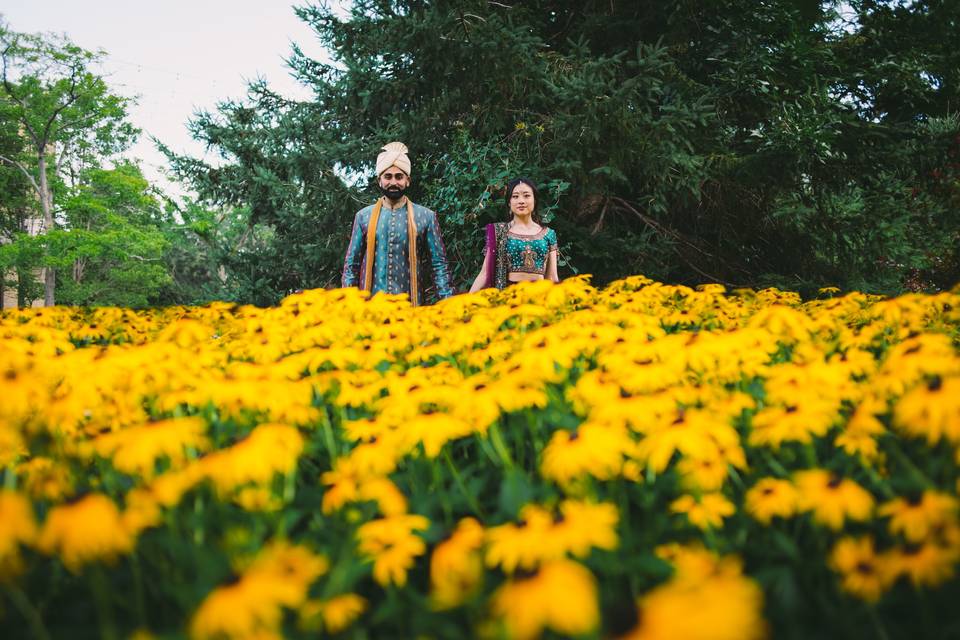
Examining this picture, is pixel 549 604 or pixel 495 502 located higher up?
pixel 549 604

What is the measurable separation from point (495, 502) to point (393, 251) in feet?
11.5

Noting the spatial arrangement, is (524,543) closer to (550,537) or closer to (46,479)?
(550,537)

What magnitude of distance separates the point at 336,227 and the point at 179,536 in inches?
265

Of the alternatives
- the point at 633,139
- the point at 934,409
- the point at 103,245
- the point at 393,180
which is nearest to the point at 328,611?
the point at 934,409

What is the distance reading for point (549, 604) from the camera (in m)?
0.80

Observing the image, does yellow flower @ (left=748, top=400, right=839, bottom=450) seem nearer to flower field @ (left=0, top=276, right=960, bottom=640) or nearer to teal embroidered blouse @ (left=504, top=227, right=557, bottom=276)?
flower field @ (left=0, top=276, right=960, bottom=640)

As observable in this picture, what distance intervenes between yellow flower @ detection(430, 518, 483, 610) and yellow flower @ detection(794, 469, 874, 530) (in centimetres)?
67

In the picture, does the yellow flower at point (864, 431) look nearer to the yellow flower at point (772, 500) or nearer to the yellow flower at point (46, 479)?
the yellow flower at point (772, 500)

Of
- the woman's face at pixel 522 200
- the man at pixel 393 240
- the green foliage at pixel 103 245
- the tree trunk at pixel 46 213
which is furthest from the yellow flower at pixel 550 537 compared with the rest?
the tree trunk at pixel 46 213

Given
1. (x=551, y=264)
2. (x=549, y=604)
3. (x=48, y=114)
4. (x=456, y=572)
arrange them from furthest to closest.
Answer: (x=48, y=114)
(x=551, y=264)
(x=456, y=572)
(x=549, y=604)

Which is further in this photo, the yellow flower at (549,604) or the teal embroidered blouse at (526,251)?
the teal embroidered blouse at (526,251)

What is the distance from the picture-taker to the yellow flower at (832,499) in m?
1.09

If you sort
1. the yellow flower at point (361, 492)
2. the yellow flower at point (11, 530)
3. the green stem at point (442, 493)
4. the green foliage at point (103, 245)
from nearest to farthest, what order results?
the yellow flower at point (11, 530) → the yellow flower at point (361, 492) → the green stem at point (442, 493) → the green foliage at point (103, 245)

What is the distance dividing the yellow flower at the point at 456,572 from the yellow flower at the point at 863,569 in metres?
0.68
